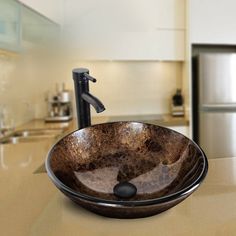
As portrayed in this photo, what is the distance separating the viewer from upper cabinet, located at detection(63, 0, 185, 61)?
7.35 feet

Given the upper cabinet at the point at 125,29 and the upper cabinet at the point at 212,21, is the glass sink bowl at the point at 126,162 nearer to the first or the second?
the upper cabinet at the point at 125,29

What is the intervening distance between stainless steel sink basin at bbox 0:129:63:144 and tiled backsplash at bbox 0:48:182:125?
1.22 feet

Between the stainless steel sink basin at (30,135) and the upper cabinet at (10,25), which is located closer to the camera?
the upper cabinet at (10,25)

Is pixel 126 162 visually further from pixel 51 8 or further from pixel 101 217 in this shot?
pixel 51 8

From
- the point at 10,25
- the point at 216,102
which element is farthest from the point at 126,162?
the point at 216,102

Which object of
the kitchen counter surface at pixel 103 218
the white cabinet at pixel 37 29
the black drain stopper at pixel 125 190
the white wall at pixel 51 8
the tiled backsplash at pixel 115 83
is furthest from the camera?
the tiled backsplash at pixel 115 83

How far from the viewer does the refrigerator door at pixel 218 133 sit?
228 cm

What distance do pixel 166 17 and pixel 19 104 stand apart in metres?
1.67

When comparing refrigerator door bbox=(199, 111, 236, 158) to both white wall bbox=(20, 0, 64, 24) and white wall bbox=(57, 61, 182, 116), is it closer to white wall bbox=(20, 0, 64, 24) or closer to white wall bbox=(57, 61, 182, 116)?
white wall bbox=(57, 61, 182, 116)

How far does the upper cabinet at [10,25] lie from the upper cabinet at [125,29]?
673mm

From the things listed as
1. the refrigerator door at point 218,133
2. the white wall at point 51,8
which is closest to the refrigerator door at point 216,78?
the refrigerator door at point 218,133

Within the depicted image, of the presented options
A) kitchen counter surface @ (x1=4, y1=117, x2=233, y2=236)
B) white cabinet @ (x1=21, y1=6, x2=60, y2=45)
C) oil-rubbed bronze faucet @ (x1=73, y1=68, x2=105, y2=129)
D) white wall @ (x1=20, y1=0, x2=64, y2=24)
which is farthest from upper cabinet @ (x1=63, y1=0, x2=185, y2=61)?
kitchen counter surface @ (x1=4, y1=117, x2=233, y2=236)

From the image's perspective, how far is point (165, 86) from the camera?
2709 millimetres

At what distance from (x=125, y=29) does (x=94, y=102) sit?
184cm
